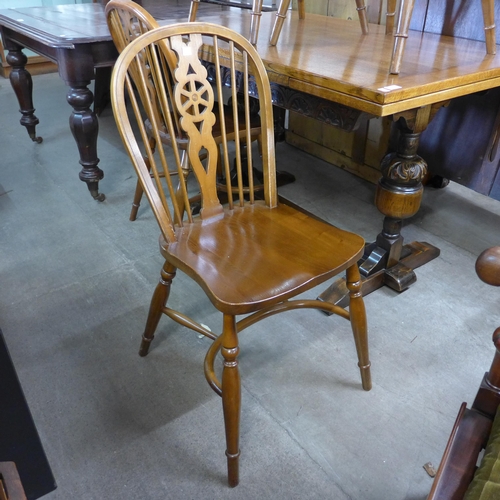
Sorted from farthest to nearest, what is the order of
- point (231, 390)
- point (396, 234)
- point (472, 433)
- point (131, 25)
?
point (396, 234)
point (131, 25)
point (231, 390)
point (472, 433)

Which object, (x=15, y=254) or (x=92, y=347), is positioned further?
(x=15, y=254)

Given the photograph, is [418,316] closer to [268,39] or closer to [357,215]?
[357,215]


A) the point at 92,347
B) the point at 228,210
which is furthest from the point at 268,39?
the point at 92,347

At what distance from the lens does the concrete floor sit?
1182 mm

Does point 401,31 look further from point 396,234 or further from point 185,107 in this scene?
point 396,234

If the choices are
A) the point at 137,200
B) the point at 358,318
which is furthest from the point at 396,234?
the point at 137,200

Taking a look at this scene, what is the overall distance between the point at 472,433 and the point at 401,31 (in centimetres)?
100

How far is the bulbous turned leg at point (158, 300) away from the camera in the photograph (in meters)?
1.32

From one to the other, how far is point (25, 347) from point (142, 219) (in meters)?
0.88

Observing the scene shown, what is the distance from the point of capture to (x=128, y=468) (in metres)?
1.19

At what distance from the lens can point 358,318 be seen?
1.26 meters

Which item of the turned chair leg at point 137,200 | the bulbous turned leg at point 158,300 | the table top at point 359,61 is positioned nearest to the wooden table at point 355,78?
the table top at point 359,61

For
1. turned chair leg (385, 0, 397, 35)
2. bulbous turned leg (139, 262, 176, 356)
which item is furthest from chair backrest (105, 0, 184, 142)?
turned chair leg (385, 0, 397, 35)

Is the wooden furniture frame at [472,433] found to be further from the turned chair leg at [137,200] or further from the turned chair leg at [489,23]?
the turned chair leg at [137,200]
